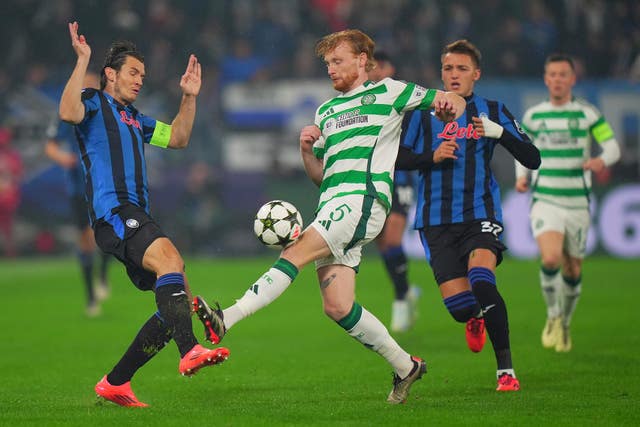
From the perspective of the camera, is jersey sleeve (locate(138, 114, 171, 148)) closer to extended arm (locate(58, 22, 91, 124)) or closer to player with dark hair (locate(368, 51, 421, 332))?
extended arm (locate(58, 22, 91, 124))

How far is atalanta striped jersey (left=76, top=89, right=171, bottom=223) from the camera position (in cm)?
638

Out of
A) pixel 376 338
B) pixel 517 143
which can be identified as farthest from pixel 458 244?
pixel 376 338

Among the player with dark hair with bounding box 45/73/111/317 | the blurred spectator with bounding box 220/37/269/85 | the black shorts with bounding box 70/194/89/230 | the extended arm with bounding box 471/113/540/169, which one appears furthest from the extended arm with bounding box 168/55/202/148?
the blurred spectator with bounding box 220/37/269/85

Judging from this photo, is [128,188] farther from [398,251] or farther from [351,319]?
[398,251]

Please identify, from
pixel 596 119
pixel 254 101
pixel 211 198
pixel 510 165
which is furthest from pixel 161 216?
pixel 596 119

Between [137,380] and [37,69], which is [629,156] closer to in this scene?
[37,69]

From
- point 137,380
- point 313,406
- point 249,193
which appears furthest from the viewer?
point 249,193

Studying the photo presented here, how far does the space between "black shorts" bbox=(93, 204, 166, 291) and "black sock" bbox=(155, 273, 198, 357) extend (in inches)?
8.7

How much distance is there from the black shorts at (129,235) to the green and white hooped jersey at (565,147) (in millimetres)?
4175

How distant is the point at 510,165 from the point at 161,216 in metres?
6.32

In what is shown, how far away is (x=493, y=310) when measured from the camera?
22.9 ft

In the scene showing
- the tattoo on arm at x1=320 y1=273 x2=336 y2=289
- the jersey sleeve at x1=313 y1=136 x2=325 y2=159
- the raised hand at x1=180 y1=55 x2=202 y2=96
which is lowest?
the tattoo on arm at x1=320 y1=273 x2=336 y2=289

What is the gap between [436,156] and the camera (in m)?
7.08

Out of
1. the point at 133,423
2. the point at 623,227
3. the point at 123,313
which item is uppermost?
the point at 623,227
